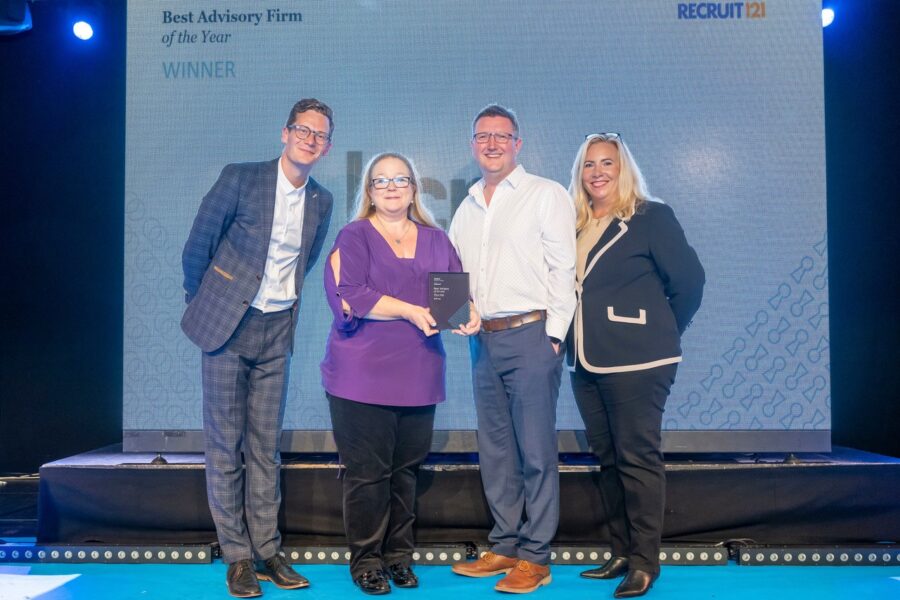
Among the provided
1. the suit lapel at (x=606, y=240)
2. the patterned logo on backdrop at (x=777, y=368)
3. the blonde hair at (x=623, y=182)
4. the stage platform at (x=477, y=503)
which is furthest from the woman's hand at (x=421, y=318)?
the patterned logo on backdrop at (x=777, y=368)

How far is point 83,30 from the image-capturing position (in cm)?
442

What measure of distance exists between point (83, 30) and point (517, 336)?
3.47 meters

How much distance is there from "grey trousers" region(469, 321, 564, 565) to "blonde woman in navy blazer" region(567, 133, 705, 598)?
197mm

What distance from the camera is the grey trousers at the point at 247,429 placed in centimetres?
286

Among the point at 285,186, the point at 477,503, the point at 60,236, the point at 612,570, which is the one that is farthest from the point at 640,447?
the point at 60,236

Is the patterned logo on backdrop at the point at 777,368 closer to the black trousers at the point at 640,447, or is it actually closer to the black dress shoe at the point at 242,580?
the black trousers at the point at 640,447

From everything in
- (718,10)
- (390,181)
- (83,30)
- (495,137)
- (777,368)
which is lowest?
(777,368)

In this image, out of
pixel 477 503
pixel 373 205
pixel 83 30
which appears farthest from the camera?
pixel 83 30

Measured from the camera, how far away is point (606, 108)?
12.1 feet

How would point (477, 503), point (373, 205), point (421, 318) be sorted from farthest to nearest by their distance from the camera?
point (477, 503) < point (373, 205) < point (421, 318)

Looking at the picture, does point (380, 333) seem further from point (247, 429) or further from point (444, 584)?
point (444, 584)

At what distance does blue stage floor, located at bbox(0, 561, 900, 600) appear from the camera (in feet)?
9.30

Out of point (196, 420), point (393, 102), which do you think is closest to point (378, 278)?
point (393, 102)

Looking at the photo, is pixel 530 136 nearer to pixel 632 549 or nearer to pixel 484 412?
pixel 484 412
